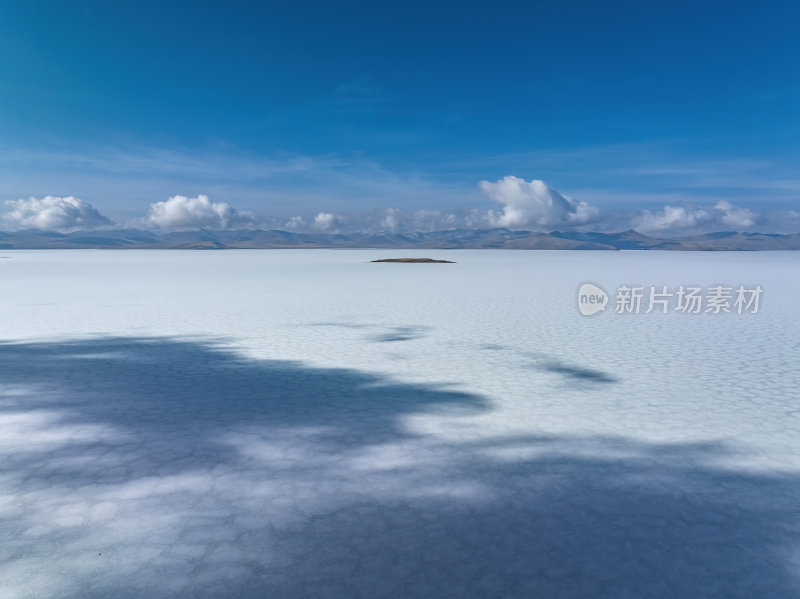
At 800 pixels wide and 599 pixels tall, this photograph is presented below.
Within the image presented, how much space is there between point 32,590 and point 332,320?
374 inches

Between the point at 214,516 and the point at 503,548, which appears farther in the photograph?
the point at 214,516

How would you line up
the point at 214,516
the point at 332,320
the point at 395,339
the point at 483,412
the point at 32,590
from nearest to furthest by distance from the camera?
the point at 32,590
the point at 214,516
the point at 483,412
the point at 395,339
the point at 332,320

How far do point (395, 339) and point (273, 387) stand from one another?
3636 mm

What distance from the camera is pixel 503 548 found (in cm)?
295

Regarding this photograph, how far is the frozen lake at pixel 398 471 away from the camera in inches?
108

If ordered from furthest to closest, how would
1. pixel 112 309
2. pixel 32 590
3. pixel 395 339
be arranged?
pixel 112 309 → pixel 395 339 → pixel 32 590

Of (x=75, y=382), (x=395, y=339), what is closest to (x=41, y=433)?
(x=75, y=382)

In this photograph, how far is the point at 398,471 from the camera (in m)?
3.96

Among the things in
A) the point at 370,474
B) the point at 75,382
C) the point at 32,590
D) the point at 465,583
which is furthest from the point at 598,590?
the point at 75,382

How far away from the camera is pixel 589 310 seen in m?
14.2

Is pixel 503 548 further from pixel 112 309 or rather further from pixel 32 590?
pixel 112 309

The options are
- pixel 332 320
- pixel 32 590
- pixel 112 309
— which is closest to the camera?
pixel 32 590

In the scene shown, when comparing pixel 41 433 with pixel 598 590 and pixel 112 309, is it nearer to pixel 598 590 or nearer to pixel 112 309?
pixel 598 590

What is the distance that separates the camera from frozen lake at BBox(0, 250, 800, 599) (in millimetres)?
2746
